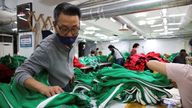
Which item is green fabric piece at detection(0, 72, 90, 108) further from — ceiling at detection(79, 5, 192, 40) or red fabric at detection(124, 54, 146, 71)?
ceiling at detection(79, 5, 192, 40)

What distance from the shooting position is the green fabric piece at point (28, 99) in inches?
26.0

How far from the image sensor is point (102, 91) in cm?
104

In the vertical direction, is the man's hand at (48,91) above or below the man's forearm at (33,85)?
below

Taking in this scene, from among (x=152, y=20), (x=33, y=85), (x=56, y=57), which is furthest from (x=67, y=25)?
(x=152, y=20)

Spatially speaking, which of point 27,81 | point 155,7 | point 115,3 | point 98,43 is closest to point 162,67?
point 27,81

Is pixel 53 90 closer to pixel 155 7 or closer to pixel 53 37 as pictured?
pixel 53 37

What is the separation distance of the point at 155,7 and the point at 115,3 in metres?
0.80

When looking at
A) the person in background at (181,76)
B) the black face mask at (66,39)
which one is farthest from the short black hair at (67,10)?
the person in background at (181,76)

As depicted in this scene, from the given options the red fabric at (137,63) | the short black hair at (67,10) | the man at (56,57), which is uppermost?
the short black hair at (67,10)

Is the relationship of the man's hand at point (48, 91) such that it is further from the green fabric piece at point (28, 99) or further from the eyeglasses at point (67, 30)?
the eyeglasses at point (67, 30)

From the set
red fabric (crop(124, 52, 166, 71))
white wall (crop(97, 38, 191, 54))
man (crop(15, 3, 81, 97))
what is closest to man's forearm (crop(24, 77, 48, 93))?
man (crop(15, 3, 81, 97))

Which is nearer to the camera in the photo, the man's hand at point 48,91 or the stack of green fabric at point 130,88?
the man's hand at point 48,91

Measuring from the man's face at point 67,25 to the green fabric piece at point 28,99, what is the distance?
32cm

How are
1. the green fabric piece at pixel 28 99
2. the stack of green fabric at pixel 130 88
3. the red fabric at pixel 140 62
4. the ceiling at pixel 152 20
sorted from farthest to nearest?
1. the ceiling at pixel 152 20
2. the red fabric at pixel 140 62
3. the stack of green fabric at pixel 130 88
4. the green fabric piece at pixel 28 99
